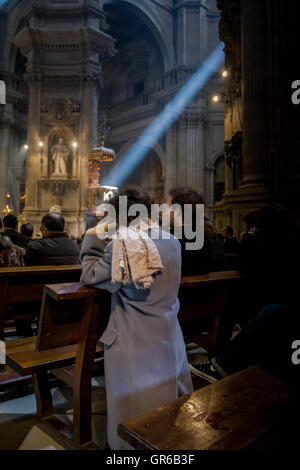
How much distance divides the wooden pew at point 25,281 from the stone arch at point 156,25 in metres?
19.4

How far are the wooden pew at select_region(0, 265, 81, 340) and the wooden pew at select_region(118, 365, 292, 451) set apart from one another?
1.61m

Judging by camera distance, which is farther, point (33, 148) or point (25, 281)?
point (33, 148)

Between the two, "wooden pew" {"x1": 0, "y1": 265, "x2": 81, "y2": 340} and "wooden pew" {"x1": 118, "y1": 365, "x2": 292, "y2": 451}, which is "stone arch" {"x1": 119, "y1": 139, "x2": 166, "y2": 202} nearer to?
"wooden pew" {"x1": 0, "y1": 265, "x2": 81, "y2": 340}

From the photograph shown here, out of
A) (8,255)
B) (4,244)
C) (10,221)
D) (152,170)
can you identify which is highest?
(152,170)

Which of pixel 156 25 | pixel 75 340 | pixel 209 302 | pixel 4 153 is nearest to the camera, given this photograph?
pixel 75 340

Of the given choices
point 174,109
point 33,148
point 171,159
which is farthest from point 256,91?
point 174,109

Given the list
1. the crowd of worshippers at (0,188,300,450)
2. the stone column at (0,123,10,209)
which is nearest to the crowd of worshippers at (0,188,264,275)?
the crowd of worshippers at (0,188,300,450)

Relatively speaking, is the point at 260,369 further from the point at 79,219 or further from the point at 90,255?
the point at 79,219

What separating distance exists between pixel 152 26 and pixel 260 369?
21.7 m

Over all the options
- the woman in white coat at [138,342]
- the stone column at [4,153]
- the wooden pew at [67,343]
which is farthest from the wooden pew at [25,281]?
the stone column at [4,153]

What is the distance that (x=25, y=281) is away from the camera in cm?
263

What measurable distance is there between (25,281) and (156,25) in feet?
67.4

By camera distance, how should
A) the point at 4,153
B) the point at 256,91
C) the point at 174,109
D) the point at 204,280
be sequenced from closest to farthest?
the point at 204,280 → the point at 256,91 → the point at 4,153 → the point at 174,109

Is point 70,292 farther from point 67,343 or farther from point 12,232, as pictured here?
point 12,232
